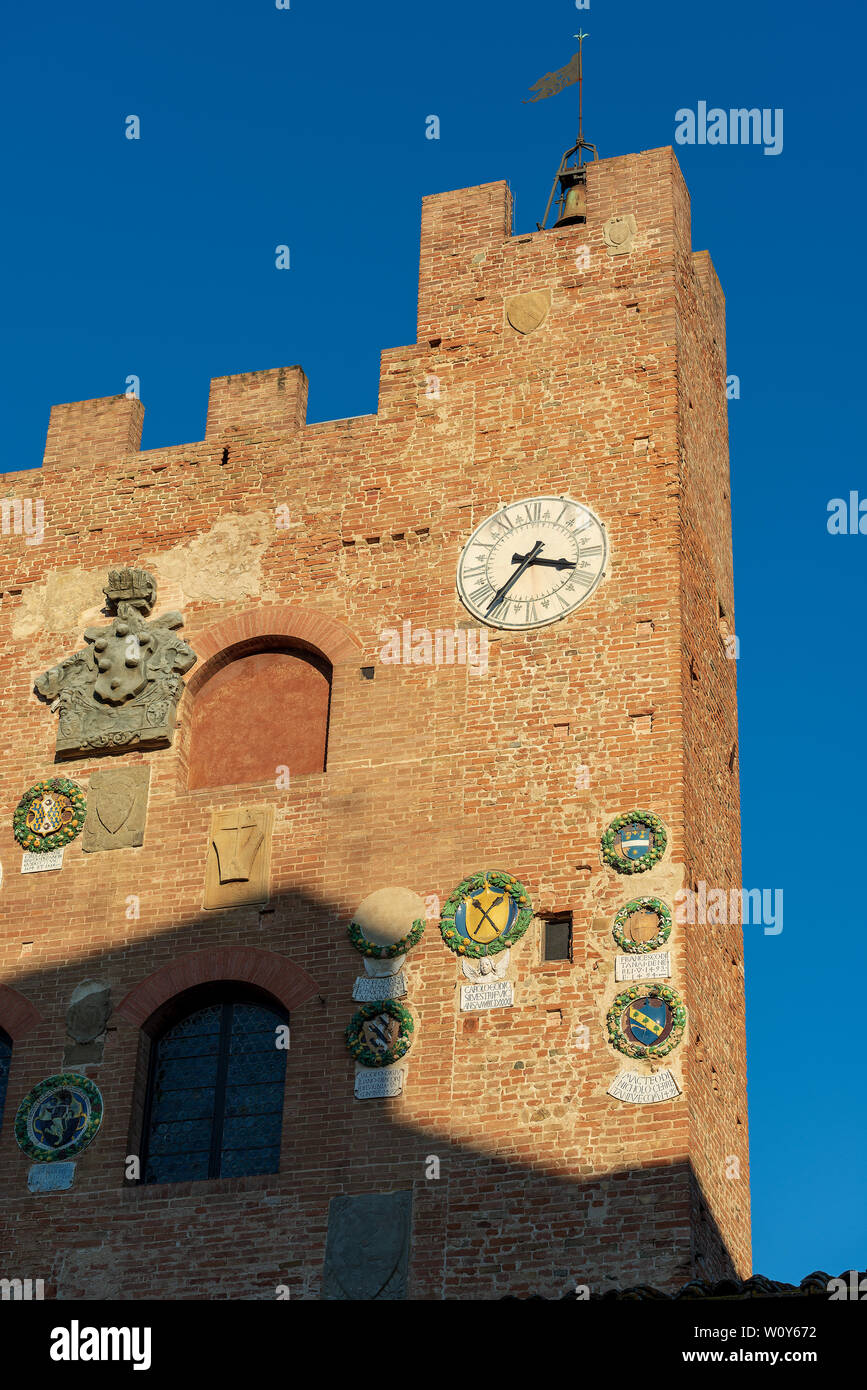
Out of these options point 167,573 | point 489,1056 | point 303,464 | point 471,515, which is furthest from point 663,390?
point 489,1056

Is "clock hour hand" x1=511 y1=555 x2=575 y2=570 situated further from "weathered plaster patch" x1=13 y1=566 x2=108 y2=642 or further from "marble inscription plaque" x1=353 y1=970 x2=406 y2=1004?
"weathered plaster patch" x1=13 y1=566 x2=108 y2=642

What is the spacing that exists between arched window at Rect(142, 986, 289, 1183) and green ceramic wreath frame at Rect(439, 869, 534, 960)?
1.98 metres

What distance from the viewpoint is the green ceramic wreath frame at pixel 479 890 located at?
2217cm

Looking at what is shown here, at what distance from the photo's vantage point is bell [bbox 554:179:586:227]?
88.7 feet

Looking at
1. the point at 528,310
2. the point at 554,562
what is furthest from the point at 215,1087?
the point at 528,310

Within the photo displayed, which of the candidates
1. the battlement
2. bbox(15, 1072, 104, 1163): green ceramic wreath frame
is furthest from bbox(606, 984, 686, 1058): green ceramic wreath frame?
the battlement

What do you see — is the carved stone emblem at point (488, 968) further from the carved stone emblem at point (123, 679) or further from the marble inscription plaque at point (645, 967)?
the carved stone emblem at point (123, 679)

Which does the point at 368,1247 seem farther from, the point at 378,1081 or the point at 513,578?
the point at 513,578

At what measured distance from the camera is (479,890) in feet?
73.9

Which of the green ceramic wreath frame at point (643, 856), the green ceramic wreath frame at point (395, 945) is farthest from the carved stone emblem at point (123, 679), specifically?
the green ceramic wreath frame at point (643, 856)

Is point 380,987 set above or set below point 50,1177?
above

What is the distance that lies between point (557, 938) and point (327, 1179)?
10.2 ft

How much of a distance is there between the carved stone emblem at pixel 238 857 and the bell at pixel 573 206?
26.5ft
